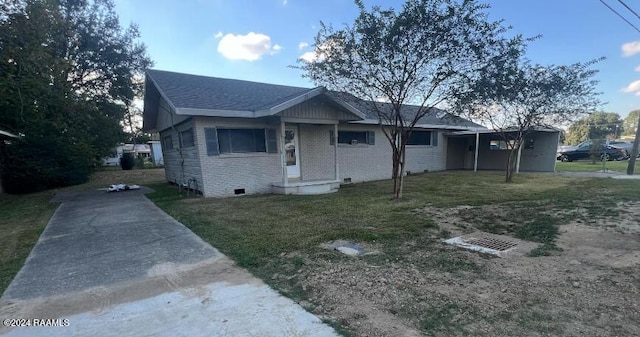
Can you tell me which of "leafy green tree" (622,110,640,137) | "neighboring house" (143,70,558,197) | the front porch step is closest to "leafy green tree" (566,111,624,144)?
"leafy green tree" (622,110,640,137)

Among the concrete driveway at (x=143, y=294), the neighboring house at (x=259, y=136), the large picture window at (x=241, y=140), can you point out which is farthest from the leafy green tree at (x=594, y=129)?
the concrete driveway at (x=143, y=294)

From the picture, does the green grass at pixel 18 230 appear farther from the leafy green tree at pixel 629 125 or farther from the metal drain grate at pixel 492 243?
the leafy green tree at pixel 629 125

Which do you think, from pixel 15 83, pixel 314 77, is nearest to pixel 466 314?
pixel 314 77

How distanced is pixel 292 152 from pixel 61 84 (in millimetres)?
7496

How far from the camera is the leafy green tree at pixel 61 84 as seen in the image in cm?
758

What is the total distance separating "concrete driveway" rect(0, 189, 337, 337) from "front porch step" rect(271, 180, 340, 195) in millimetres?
4680

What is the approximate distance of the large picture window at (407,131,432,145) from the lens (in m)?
15.8

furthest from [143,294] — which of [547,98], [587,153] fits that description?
[587,153]

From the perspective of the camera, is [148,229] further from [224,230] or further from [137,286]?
[137,286]

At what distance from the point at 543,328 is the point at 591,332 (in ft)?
1.03

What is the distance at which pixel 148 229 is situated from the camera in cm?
582

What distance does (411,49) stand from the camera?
7.17 meters

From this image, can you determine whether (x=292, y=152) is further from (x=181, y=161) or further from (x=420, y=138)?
(x=420, y=138)

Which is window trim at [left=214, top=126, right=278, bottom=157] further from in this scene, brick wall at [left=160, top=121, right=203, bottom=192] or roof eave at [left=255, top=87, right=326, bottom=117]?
roof eave at [left=255, top=87, right=326, bottom=117]
